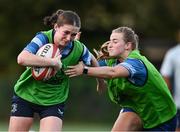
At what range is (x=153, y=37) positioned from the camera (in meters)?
30.2

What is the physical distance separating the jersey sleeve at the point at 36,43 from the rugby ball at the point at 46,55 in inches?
1.9

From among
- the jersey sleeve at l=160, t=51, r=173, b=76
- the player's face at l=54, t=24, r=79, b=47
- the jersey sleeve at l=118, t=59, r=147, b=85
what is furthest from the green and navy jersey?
the jersey sleeve at l=160, t=51, r=173, b=76

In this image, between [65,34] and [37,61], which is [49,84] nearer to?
[37,61]

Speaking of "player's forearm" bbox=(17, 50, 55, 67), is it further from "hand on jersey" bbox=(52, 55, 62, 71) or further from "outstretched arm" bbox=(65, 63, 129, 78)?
"outstretched arm" bbox=(65, 63, 129, 78)

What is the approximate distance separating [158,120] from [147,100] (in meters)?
0.26

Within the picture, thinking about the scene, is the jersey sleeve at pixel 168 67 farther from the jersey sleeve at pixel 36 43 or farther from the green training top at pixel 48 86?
the jersey sleeve at pixel 36 43

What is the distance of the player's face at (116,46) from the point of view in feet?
29.5

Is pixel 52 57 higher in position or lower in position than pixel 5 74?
higher

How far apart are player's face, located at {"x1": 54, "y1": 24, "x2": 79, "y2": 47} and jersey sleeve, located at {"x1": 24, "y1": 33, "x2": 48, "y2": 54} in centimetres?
13

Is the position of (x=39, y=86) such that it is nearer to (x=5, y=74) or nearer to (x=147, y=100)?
(x=147, y=100)

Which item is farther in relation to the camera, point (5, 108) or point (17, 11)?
point (17, 11)

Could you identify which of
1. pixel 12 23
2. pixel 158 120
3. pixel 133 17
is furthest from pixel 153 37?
pixel 158 120

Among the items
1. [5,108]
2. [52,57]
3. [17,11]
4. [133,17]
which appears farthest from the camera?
[133,17]

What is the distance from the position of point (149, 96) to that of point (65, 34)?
3.70 ft
